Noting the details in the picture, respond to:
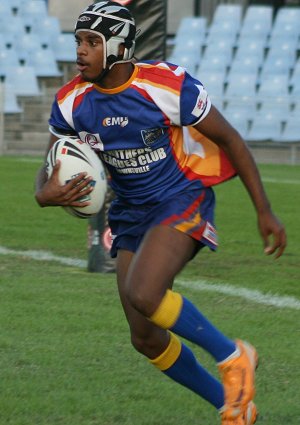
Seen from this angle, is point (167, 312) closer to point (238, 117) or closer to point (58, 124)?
point (58, 124)

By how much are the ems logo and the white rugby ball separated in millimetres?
243

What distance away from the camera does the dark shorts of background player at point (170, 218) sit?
15.6 feet

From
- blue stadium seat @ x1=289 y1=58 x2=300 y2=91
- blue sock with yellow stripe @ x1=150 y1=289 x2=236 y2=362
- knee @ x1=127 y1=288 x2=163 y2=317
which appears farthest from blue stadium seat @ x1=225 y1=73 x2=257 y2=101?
knee @ x1=127 y1=288 x2=163 y2=317

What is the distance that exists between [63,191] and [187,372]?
909 millimetres

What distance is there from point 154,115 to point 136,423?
1.29 m

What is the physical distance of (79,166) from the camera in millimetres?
4832

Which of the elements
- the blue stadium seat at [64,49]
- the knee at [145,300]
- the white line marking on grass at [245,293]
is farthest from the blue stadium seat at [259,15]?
the knee at [145,300]

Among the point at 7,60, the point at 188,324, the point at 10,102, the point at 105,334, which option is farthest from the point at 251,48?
the point at 188,324

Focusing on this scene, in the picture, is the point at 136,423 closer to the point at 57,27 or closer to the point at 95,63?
the point at 95,63

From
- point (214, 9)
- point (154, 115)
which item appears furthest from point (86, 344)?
point (214, 9)

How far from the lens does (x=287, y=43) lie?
2291 cm

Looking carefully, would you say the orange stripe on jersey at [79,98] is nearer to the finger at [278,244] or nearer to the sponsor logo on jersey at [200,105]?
the sponsor logo on jersey at [200,105]

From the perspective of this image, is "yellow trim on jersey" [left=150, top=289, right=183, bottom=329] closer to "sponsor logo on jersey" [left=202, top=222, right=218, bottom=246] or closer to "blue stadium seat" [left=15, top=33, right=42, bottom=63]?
"sponsor logo on jersey" [left=202, top=222, right=218, bottom=246]

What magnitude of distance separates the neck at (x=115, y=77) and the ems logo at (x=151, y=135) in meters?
0.23
